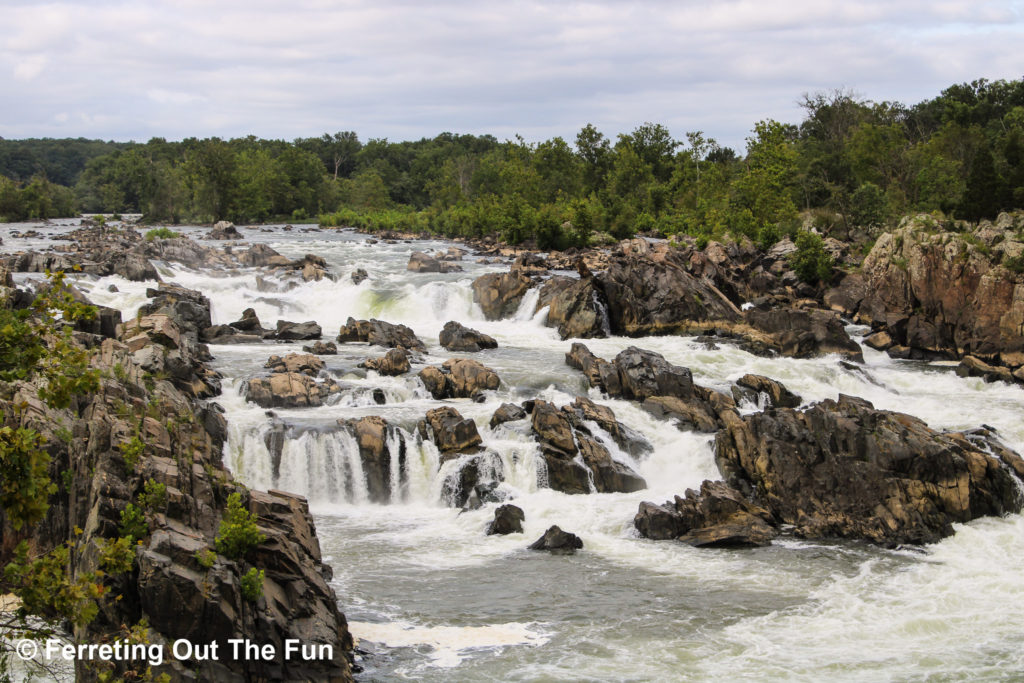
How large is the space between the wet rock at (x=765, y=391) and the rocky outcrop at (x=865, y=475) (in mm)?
5484

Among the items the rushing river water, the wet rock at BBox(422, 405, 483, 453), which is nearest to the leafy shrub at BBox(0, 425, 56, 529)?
the rushing river water

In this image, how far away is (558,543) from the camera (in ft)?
68.2

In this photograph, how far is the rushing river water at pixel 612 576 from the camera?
1568cm

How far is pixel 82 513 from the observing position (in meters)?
14.7

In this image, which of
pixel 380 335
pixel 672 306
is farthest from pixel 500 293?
pixel 380 335

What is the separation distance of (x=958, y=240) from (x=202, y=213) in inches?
2919

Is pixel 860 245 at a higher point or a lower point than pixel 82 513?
higher

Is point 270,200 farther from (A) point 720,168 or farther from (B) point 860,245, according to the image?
(B) point 860,245

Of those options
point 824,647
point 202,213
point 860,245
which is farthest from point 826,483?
point 202,213

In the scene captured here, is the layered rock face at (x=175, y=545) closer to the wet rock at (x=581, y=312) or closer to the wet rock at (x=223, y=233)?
the wet rock at (x=581, y=312)

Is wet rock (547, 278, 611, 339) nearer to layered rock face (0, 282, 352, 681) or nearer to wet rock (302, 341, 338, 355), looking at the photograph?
wet rock (302, 341, 338, 355)

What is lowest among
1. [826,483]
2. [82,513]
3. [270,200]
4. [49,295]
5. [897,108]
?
[826,483]

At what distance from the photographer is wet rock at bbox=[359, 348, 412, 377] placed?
102ft

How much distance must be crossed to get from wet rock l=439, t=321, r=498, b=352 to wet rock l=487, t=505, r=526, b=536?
14889mm
